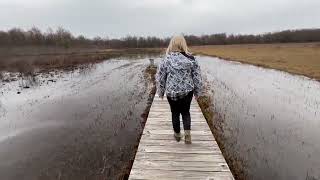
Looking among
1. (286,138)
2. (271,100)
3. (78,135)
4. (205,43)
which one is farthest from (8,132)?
(205,43)

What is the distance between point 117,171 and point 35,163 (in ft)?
7.42

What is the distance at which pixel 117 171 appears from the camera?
7734mm

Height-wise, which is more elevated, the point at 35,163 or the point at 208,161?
the point at 208,161

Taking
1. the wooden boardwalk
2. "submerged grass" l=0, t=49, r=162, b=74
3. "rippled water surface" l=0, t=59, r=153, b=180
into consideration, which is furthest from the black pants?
"submerged grass" l=0, t=49, r=162, b=74

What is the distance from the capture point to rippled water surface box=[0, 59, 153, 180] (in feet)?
26.8

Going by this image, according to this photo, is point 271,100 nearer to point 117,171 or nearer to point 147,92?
point 147,92

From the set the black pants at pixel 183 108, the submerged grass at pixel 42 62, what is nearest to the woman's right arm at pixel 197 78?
the black pants at pixel 183 108

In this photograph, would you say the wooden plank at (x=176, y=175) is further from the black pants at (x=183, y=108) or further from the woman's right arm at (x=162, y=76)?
the woman's right arm at (x=162, y=76)

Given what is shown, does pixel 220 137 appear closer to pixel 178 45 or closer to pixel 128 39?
pixel 178 45

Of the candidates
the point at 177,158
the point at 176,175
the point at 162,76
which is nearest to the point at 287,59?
the point at 162,76

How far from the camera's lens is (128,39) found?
454 ft

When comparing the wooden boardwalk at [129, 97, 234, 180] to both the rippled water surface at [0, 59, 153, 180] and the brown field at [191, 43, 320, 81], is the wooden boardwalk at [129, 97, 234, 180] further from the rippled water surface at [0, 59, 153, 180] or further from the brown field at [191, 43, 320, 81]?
the brown field at [191, 43, 320, 81]

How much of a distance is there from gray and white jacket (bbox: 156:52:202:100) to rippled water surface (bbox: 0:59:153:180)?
2.10m

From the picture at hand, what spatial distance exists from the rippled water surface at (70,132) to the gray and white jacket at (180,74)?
6.89 ft
